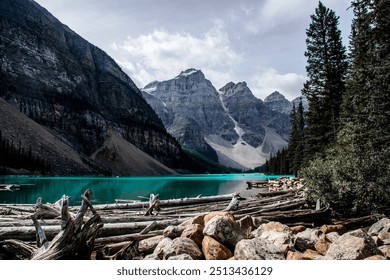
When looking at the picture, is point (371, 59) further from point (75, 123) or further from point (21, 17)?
point (21, 17)

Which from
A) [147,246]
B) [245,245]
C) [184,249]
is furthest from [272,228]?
[147,246]

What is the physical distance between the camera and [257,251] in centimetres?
708

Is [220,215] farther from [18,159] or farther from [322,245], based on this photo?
[18,159]

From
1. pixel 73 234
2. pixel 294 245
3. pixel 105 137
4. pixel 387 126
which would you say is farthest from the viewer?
pixel 105 137

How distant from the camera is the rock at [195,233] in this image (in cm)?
874

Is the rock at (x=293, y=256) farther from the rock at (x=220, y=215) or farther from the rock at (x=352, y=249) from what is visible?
the rock at (x=220, y=215)

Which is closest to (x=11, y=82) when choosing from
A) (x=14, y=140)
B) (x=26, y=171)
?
(x=14, y=140)

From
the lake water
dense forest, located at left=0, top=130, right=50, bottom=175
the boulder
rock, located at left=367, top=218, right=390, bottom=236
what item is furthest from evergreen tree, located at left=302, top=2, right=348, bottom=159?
dense forest, located at left=0, top=130, right=50, bottom=175

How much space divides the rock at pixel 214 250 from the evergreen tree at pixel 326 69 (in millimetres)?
29817

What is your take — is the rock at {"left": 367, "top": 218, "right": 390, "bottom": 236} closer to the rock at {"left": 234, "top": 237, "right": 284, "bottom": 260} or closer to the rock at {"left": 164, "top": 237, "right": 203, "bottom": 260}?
the rock at {"left": 234, "top": 237, "right": 284, "bottom": 260}

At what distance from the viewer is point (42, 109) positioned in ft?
554

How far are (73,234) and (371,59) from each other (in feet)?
55.3

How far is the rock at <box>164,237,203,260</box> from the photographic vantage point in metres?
7.87
